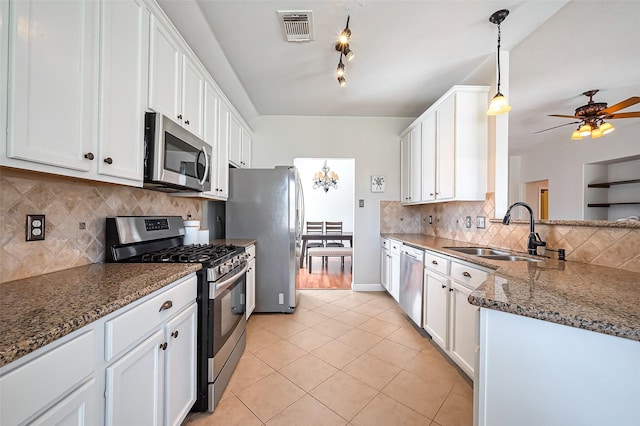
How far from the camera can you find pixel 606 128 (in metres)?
1.46

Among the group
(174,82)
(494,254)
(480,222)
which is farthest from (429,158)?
(174,82)

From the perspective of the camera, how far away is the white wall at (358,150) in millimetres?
3719

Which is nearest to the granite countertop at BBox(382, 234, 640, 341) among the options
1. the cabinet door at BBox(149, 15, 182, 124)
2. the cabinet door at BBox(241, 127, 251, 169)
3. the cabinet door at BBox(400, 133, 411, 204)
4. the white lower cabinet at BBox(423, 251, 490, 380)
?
the white lower cabinet at BBox(423, 251, 490, 380)

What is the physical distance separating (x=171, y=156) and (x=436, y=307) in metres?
2.32

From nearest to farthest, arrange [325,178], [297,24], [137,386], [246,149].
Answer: [137,386], [297,24], [246,149], [325,178]

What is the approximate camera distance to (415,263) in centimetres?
249

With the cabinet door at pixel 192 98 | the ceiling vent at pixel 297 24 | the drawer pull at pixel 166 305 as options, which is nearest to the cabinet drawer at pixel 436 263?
the drawer pull at pixel 166 305

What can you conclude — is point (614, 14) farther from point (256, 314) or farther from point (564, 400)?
point (256, 314)

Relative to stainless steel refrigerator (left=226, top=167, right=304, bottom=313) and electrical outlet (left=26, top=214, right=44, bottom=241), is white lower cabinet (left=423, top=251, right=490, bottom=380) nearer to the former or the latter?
stainless steel refrigerator (left=226, top=167, right=304, bottom=313)

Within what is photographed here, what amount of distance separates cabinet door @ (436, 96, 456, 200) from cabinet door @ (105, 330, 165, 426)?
253 cm

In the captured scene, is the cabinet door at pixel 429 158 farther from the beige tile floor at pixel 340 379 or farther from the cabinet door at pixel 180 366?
the cabinet door at pixel 180 366

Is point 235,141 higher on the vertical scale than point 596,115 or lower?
higher

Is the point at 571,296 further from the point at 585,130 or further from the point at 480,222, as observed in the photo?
the point at 480,222

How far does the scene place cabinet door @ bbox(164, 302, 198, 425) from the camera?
1149 mm
